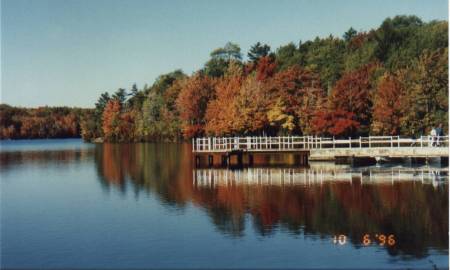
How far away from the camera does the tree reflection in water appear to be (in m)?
24.0

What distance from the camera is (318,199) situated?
31531 millimetres

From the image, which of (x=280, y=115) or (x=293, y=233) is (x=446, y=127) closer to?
(x=280, y=115)

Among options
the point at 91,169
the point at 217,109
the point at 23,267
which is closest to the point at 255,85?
the point at 217,109

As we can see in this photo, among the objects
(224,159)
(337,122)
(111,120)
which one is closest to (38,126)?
(111,120)

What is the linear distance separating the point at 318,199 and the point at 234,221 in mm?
6609

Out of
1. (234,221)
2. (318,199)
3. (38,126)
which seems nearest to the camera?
(234,221)

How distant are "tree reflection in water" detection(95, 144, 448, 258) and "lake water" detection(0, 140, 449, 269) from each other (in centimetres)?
6

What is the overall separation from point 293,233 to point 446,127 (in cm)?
3515

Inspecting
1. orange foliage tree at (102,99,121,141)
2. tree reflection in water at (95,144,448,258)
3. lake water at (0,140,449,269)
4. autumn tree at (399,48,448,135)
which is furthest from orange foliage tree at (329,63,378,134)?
orange foliage tree at (102,99,121,141)

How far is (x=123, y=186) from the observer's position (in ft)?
135

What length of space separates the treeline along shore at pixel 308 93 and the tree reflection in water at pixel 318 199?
1156cm

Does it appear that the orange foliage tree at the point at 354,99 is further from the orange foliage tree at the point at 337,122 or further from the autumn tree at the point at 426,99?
the autumn tree at the point at 426,99

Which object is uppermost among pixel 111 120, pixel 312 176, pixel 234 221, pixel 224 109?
pixel 111 120

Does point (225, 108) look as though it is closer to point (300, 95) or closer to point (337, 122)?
point (300, 95)
